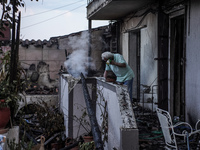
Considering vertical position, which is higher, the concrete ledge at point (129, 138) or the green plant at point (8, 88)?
the green plant at point (8, 88)

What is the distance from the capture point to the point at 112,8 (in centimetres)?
1075

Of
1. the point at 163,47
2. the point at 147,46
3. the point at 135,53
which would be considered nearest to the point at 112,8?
the point at 147,46

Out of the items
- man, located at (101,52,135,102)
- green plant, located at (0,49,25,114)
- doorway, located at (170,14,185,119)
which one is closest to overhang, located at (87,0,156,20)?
doorway, located at (170,14,185,119)

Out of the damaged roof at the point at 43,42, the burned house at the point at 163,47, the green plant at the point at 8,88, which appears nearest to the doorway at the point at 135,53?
the burned house at the point at 163,47

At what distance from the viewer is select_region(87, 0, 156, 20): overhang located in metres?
9.63

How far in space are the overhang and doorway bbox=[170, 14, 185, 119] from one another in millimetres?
1299

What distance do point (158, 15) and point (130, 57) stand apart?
11.3 ft

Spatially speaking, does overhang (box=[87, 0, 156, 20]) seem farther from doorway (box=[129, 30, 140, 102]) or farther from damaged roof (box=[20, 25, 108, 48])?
damaged roof (box=[20, 25, 108, 48])

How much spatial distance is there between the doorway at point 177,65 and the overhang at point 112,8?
1.30 meters

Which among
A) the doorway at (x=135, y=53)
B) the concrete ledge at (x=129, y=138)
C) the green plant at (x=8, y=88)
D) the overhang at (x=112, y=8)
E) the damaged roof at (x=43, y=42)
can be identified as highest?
the overhang at (x=112, y=8)

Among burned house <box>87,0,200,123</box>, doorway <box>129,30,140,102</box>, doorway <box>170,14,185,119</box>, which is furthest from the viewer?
doorway <box>129,30,140,102</box>

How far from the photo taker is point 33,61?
1486cm

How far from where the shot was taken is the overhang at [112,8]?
9.63 metres

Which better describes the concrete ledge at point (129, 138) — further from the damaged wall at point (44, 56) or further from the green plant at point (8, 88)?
the damaged wall at point (44, 56)
